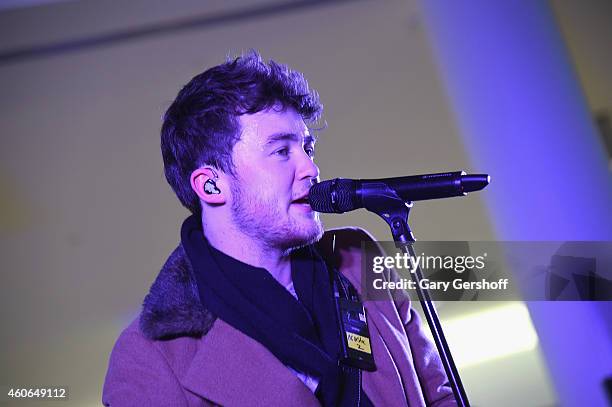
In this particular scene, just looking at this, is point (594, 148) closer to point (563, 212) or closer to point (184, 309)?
point (563, 212)

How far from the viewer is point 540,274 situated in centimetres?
189

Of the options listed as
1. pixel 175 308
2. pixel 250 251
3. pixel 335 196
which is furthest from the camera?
pixel 250 251

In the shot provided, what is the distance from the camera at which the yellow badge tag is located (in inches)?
59.3

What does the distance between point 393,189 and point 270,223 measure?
1.28 ft

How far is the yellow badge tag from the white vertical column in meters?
0.89

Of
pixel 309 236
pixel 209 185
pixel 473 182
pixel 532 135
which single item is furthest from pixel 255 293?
pixel 532 135

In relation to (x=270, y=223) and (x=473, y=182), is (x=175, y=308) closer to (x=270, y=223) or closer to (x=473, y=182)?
(x=270, y=223)

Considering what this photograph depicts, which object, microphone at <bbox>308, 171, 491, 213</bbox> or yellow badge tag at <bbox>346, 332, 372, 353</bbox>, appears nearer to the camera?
microphone at <bbox>308, 171, 491, 213</bbox>

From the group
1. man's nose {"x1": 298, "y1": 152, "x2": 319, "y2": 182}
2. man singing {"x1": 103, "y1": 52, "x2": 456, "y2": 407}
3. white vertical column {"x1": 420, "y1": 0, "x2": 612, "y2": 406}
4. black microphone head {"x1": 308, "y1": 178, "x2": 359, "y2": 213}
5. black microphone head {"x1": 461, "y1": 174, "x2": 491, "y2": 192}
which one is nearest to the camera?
black microphone head {"x1": 461, "y1": 174, "x2": 491, "y2": 192}

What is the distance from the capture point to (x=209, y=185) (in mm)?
1581

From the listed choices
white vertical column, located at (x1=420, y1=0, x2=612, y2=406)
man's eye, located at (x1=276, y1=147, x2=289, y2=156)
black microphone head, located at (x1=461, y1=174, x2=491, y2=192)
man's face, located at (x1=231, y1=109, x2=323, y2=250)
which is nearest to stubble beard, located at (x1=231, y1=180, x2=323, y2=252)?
man's face, located at (x1=231, y1=109, x2=323, y2=250)

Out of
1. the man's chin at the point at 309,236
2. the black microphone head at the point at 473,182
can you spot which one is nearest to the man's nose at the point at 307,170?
the man's chin at the point at 309,236

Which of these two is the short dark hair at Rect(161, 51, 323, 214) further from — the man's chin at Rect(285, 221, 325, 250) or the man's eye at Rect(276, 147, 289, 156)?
the man's chin at Rect(285, 221, 325, 250)

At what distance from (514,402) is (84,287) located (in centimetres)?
146
